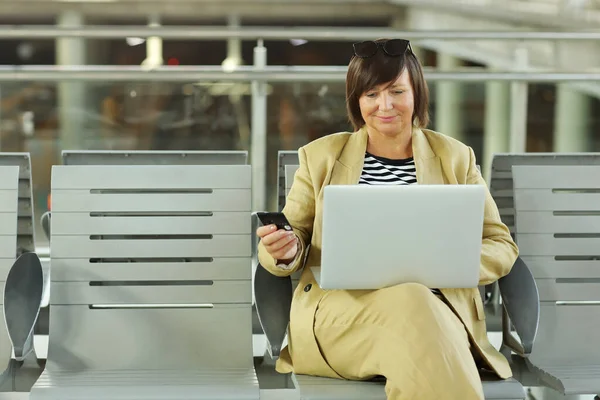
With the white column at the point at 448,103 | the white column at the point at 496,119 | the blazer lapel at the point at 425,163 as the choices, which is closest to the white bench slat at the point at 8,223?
the blazer lapel at the point at 425,163

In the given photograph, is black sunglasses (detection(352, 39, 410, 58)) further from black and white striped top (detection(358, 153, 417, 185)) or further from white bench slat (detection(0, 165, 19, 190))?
white bench slat (detection(0, 165, 19, 190))

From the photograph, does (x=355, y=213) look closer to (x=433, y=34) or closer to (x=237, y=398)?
(x=237, y=398)

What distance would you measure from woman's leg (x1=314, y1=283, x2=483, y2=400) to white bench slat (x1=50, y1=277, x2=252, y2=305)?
53 cm

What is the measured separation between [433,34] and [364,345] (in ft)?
7.70

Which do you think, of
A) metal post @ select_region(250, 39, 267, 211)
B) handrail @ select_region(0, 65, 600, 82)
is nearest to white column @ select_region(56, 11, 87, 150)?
handrail @ select_region(0, 65, 600, 82)

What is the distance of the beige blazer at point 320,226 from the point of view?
2.69m

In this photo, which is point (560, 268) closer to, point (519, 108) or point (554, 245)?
point (554, 245)

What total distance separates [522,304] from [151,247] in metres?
1.21

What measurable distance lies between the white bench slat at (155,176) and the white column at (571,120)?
2.26 metres

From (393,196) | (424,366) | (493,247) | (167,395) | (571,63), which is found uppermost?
(571,63)

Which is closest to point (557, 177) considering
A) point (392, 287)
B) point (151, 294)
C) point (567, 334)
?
point (567, 334)

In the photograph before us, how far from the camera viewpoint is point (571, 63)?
6.02 m

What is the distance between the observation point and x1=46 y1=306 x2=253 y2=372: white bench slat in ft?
10.1

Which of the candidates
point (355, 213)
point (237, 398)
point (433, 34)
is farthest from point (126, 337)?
point (433, 34)
